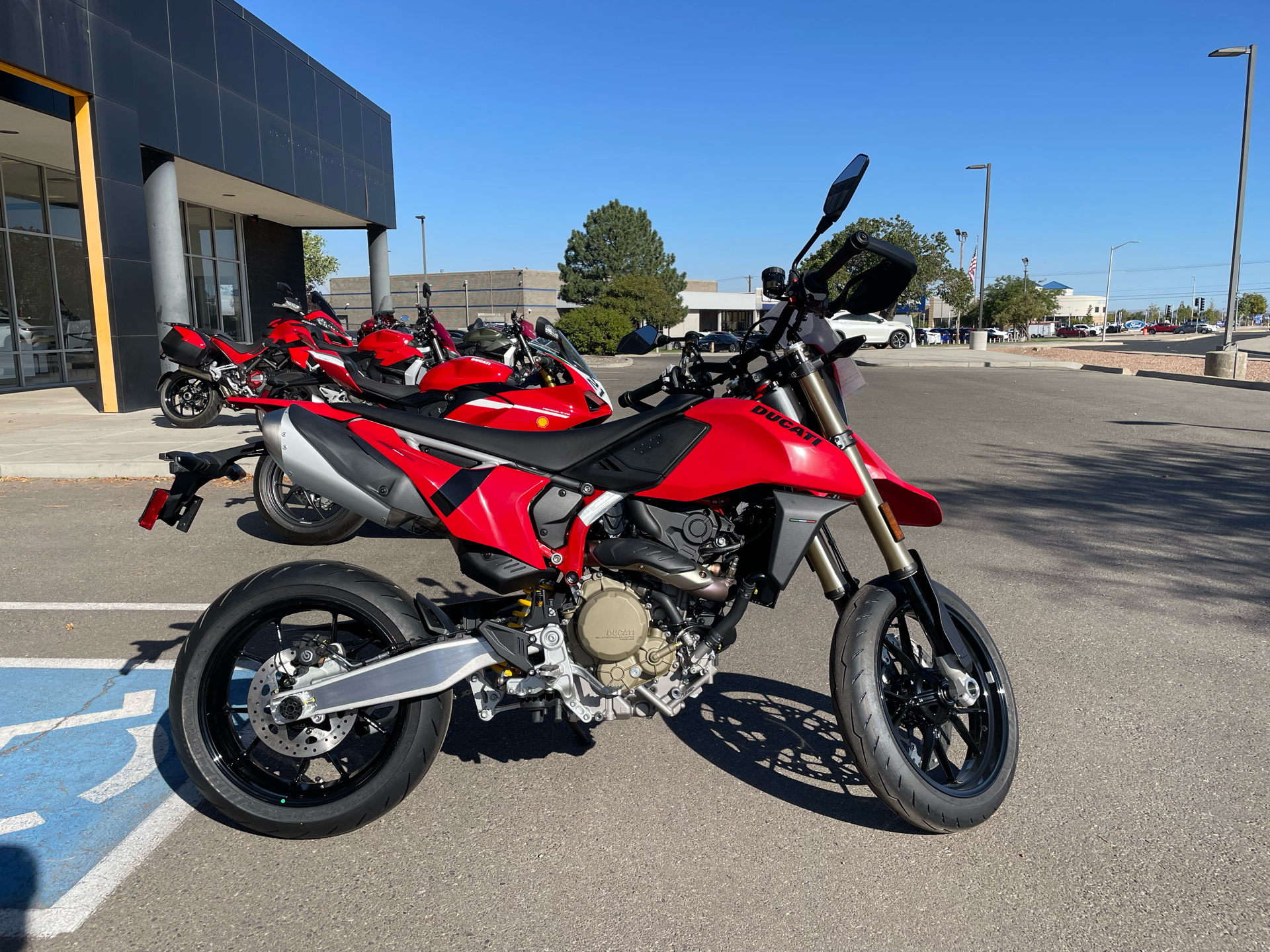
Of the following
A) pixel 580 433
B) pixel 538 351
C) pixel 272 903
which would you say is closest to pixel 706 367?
pixel 580 433

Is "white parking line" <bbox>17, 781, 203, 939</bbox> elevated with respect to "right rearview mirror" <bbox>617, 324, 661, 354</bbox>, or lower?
lower

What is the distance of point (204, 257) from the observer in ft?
78.4

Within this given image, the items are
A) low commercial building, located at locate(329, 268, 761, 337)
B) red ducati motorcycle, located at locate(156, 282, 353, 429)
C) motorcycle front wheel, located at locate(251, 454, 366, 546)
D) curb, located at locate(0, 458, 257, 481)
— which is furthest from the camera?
low commercial building, located at locate(329, 268, 761, 337)

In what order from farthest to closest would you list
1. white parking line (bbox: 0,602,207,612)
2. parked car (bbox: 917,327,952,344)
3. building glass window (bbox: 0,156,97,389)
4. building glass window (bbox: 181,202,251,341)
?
parked car (bbox: 917,327,952,344), building glass window (bbox: 181,202,251,341), building glass window (bbox: 0,156,97,389), white parking line (bbox: 0,602,207,612)

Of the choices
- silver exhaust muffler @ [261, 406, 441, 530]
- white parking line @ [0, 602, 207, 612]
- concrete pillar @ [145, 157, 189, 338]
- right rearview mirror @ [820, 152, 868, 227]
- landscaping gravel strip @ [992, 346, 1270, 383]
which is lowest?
white parking line @ [0, 602, 207, 612]

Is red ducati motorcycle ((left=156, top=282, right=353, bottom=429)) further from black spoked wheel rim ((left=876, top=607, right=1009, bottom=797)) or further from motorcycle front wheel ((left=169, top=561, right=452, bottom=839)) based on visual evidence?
black spoked wheel rim ((left=876, top=607, right=1009, bottom=797))

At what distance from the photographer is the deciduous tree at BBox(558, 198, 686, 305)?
8006 cm

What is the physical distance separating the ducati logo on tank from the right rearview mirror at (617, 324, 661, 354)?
654 millimetres

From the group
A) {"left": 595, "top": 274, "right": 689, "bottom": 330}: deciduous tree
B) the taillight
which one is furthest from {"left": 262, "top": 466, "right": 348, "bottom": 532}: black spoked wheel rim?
{"left": 595, "top": 274, "right": 689, "bottom": 330}: deciduous tree

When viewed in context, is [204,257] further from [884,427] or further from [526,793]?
[526,793]

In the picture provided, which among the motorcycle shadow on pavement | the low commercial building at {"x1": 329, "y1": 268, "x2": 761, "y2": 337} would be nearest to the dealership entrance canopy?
the motorcycle shadow on pavement

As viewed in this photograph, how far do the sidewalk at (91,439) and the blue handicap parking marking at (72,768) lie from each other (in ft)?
14.8

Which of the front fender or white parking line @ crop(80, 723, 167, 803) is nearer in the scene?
the front fender

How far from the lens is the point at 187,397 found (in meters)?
11.5
